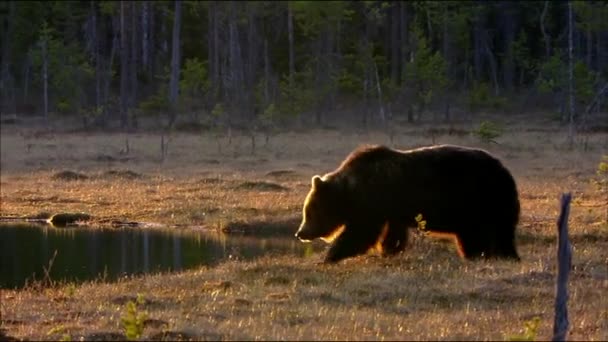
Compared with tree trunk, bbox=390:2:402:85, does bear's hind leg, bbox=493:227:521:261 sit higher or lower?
lower

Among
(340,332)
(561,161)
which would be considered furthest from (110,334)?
(561,161)

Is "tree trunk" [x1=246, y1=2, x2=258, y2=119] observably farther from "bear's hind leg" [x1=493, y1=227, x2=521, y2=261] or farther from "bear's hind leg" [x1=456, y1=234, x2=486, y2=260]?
"bear's hind leg" [x1=493, y1=227, x2=521, y2=261]

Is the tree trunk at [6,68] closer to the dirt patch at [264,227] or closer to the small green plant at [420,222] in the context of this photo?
the dirt patch at [264,227]

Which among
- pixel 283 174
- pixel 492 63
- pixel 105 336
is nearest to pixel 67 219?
pixel 283 174

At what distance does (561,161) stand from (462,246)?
20.5 metres

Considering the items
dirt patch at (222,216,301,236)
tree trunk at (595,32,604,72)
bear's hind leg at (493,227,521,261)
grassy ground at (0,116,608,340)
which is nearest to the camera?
grassy ground at (0,116,608,340)

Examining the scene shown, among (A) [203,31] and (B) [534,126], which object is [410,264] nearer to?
(B) [534,126]

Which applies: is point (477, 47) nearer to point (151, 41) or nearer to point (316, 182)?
point (151, 41)

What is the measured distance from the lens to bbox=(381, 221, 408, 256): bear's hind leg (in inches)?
545

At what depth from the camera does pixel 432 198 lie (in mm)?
13625

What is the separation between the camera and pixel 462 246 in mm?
13883

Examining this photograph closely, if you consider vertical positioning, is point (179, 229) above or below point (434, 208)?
below

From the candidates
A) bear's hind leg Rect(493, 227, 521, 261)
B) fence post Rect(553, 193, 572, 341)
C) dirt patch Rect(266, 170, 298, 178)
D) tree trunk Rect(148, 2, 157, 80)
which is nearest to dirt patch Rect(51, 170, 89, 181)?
dirt patch Rect(266, 170, 298, 178)

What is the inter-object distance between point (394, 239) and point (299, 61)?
54598 mm
